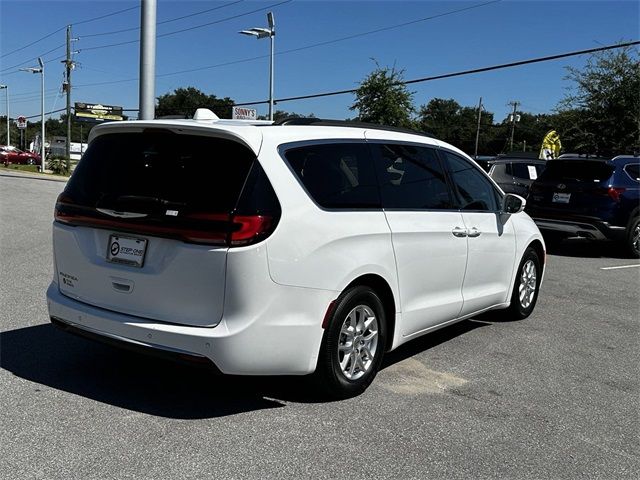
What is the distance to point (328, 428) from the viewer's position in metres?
3.78

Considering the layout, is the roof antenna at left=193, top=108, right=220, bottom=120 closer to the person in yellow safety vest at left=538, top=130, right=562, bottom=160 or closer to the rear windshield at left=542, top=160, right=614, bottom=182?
the rear windshield at left=542, top=160, right=614, bottom=182

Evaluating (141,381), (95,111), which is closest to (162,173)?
(141,381)

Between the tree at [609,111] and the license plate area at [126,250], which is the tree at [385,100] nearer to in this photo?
the tree at [609,111]

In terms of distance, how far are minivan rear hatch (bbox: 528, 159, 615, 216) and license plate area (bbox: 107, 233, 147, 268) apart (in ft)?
31.9

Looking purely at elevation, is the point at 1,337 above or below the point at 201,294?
below

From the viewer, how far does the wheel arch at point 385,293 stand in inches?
166

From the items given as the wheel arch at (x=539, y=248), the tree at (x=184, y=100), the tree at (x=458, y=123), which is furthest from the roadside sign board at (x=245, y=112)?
the tree at (x=458, y=123)

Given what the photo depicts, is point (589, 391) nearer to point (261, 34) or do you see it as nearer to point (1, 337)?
point (1, 337)

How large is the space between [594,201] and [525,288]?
5.72 m

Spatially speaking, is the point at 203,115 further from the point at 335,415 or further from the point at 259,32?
the point at 259,32

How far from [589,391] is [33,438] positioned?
3723 mm

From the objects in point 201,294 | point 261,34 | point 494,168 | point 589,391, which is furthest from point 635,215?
point 261,34

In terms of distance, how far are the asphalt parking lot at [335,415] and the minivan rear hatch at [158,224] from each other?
0.65 m

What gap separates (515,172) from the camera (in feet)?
54.3
